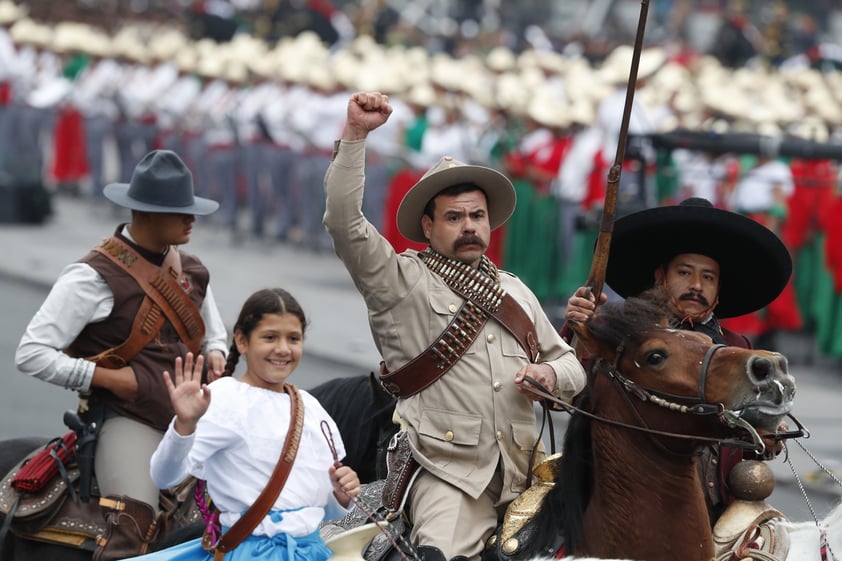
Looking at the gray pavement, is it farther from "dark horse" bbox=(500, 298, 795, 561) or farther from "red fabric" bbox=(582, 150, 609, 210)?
"dark horse" bbox=(500, 298, 795, 561)

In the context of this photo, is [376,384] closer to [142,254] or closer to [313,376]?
[142,254]

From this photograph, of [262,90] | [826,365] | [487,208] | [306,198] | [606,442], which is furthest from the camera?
[262,90]

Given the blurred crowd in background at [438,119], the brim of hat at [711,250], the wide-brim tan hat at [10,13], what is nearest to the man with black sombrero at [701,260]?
the brim of hat at [711,250]

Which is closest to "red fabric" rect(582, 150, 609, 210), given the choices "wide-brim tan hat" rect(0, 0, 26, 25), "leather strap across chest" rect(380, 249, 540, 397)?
"leather strap across chest" rect(380, 249, 540, 397)

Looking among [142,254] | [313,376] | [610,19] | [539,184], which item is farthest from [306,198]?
[610,19]

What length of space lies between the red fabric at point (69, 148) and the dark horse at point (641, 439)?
74.7 feet

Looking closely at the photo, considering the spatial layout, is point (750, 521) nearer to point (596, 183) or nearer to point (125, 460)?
point (125, 460)

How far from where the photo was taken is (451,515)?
5812mm

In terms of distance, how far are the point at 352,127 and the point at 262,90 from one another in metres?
20.4

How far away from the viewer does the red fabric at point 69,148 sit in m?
27.3

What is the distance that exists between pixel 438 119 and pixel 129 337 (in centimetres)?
1604

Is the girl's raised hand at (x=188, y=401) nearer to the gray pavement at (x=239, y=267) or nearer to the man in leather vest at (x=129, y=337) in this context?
the man in leather vest at (x=129, y=337)

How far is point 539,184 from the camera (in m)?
18.7

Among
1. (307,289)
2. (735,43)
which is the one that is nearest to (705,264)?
(307,289)
